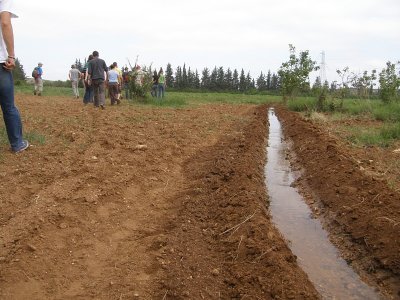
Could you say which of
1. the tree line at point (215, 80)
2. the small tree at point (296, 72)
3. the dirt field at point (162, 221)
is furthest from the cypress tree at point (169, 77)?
the dirt field at point (162, 221)

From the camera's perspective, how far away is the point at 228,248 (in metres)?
3.42

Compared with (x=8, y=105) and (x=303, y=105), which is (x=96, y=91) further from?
(x=303, y=105)

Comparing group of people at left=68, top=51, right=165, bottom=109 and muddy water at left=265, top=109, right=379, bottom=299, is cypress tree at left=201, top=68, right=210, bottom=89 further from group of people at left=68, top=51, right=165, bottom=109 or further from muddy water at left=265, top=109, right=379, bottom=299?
muddy water at left=265, top=109, right=379, bottom=299

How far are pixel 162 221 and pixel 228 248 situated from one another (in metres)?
0.81

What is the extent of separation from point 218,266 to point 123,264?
75cm

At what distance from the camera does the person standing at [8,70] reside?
14.7ft

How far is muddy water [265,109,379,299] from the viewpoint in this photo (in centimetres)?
318

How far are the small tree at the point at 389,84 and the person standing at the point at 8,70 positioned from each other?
50.8 ft

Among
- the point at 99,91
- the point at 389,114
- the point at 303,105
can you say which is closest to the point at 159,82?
the point at 99,91

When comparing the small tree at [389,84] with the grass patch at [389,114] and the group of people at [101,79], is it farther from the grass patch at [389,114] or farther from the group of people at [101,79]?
the group of people at [101,79]

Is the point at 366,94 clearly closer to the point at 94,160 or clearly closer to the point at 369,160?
the point at 369,160

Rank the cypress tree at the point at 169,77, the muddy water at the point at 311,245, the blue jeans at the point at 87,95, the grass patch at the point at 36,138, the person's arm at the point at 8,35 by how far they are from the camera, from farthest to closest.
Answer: the cypress tree at the point at 169,77 < the blue jeans at the point at 87,95 < the grass patch at the point at 36,138 < the person's arm at the point at 8,35 < the muddy water at the point at 311,245

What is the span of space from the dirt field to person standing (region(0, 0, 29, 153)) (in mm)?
364

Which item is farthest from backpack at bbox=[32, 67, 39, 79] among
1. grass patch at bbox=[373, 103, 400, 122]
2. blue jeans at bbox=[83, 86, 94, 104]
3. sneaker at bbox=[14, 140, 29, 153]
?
grass patch at bbox=[373, 103, 400, 122]
